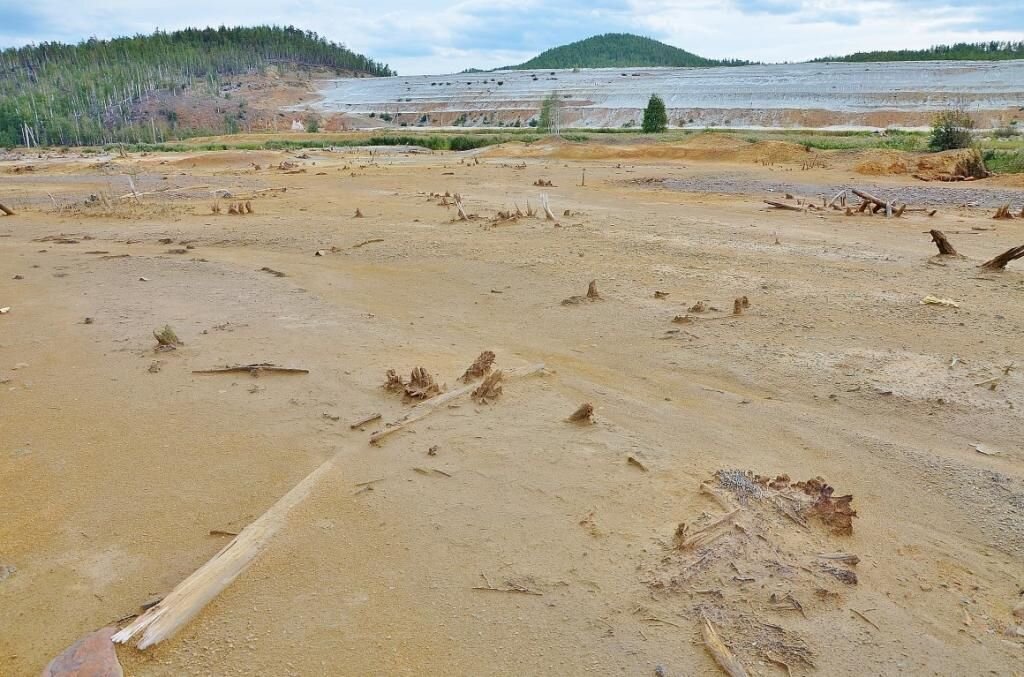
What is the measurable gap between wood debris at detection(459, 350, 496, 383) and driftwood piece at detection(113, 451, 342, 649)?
1.83 metres

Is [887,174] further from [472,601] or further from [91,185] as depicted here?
[91,185]

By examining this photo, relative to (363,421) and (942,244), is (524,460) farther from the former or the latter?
(942,244)

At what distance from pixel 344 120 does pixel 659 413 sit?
7656 centimetres

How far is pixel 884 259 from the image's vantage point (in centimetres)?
962

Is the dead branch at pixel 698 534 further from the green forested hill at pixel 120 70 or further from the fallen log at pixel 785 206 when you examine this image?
the green forested hill at pixel 120 70

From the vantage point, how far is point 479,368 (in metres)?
5.72

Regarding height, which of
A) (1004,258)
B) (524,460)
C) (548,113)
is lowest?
(524,460)

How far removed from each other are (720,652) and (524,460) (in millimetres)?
1837

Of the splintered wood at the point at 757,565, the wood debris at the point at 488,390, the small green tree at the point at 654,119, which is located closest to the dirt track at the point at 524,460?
the splintered wood at the point at 757,565

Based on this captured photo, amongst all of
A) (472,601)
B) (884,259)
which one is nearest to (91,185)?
(884,259)

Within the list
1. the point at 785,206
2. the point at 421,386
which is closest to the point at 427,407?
the point at 421,386

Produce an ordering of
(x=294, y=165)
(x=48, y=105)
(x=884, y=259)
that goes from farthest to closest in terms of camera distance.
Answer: (x=48, y=105) < (x=294, y=165) < (x=884, y=259)

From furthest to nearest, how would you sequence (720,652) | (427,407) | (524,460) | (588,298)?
(588,298)
(427,407)
(524,460)
(720,652)

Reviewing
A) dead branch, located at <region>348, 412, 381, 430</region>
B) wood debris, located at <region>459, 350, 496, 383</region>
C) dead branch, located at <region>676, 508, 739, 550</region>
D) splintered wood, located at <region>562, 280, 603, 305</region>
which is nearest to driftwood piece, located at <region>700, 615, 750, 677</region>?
dead branch, located at <region>676, 508, 739, 550</region>
